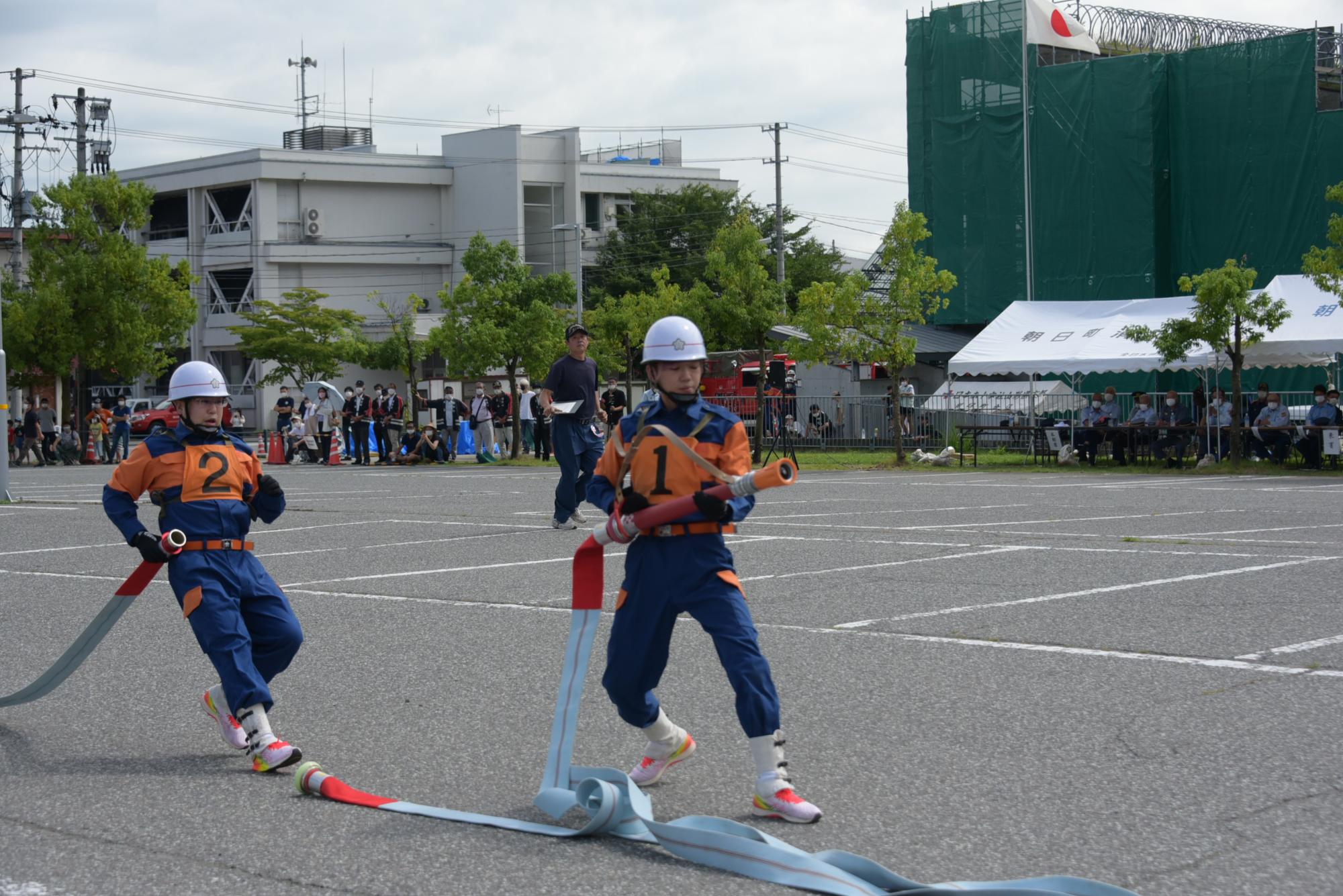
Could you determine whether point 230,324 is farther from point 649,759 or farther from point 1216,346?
point 649,759

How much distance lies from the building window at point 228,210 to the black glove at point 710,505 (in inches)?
2853

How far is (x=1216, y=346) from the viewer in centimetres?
2820

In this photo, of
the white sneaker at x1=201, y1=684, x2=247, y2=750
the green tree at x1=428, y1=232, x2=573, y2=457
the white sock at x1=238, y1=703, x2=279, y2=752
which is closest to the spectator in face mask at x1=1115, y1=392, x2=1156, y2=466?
the green tree at x1=428, y1=232, x2=573, y2=457

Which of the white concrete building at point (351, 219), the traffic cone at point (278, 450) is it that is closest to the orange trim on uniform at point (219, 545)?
the traffic cone at point (278, 450)

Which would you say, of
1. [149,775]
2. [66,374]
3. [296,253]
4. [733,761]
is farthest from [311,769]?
[296,253]

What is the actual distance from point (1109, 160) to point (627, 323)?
1972 cm

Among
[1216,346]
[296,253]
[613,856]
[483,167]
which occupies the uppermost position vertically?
[483,167]

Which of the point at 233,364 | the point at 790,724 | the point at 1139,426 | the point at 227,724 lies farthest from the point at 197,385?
the point at 233,364

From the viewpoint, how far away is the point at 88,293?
44.8 meters

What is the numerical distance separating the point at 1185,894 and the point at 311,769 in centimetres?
301

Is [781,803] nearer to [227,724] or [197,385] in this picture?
[227,724]

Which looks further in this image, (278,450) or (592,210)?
(592,210)

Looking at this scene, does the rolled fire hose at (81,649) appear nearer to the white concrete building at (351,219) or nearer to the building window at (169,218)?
the white concrete building at (351,219)

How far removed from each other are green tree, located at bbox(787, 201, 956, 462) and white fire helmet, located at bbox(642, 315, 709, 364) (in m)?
27.0
